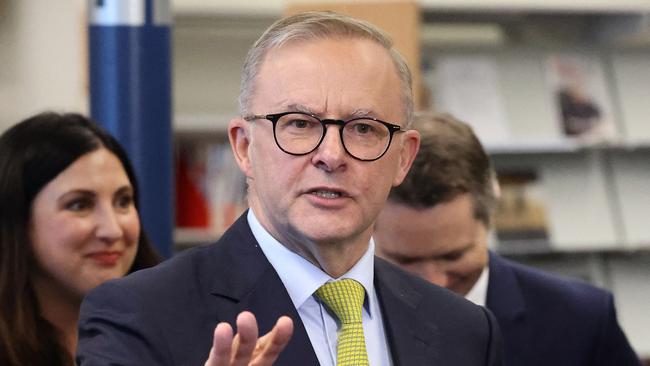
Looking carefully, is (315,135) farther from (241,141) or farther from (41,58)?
(41,58)

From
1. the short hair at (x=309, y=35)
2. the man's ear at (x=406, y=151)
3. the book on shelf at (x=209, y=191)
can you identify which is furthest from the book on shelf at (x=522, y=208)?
the short hair at (x=309, y=35)

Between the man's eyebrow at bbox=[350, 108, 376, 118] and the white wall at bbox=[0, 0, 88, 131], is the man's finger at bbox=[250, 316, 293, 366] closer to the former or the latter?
the man's eyebrow at bbox=[350, 108, 376, 118]

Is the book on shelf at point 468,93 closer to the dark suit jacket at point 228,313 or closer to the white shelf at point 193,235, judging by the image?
the white shelf at point 193,235

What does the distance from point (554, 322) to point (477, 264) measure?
0.74 ft

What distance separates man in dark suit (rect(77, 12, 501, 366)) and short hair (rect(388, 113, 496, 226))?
74 cm

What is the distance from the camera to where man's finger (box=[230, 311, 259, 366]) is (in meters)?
1.37

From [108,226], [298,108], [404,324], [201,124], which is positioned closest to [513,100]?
[201,124]

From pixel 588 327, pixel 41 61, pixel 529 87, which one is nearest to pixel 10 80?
pixel 41 61

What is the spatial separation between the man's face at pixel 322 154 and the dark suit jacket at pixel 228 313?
3.3 inches

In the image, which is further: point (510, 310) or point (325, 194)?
point (510, 310)

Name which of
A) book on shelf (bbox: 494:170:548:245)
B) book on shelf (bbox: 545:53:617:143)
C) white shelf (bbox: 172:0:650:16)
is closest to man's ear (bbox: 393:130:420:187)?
white shelf (bbox: 172:0:650:16)

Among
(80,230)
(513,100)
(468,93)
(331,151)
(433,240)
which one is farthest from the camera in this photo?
(513,100)

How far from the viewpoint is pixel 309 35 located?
1.77 metres

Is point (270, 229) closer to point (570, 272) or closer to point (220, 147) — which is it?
point (220, 147)
